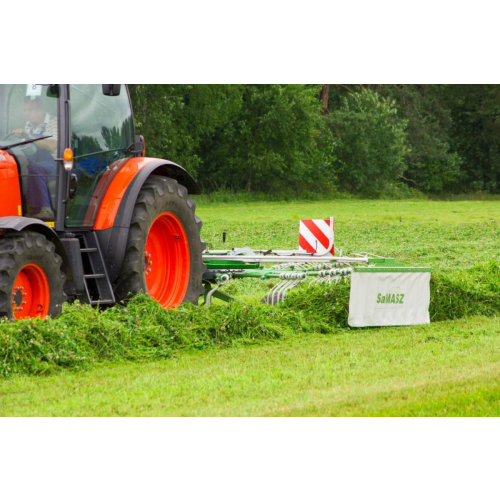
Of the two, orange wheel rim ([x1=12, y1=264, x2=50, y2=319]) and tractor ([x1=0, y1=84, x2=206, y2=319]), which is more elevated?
tractor ([x1=0, y1=84, x2=206, y2=319])

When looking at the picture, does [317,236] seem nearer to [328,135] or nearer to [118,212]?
[118,212]

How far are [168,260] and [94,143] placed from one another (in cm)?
148

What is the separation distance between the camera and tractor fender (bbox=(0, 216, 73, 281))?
230 inches

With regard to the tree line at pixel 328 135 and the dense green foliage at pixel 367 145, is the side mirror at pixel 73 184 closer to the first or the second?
the tree line at pixel 328 135

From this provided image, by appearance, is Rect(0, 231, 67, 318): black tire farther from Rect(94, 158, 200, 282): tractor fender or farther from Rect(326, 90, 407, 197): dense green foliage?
Rect(326, 90, 407, 197): dense green foliage

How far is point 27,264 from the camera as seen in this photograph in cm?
588

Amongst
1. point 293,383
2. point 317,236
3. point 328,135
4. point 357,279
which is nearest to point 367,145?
point 328,135

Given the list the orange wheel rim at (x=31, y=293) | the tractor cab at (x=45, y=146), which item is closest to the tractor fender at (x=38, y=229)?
the orange wheel rim at (x=31, y=293)

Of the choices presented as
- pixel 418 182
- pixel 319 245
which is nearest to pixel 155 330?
pixel 319 245

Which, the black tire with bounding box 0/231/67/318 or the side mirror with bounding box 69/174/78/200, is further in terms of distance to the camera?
the side mirror with bounding box 69/174/78/200

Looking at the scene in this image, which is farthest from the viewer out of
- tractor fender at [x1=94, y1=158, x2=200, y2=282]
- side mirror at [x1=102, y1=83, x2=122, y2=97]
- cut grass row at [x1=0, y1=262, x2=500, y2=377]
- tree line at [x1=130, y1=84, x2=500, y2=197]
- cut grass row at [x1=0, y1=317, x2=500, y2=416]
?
tree line at [x1=130, y1=84, x2=500, y2=197]

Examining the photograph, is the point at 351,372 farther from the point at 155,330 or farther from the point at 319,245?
the point at 319,245

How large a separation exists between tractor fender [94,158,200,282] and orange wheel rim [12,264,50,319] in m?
0.89

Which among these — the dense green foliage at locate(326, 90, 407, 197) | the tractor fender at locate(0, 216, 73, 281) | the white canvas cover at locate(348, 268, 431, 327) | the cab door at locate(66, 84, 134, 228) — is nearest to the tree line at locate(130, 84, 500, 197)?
the dense green foliage at locate(326, 90, 407, 197)
